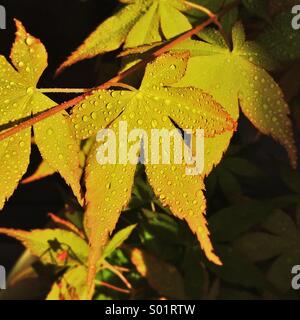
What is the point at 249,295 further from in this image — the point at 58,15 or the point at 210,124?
the point at 58,15

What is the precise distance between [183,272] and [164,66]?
1.02ft

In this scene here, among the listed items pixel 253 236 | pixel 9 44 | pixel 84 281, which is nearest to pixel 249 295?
pixel 253 236

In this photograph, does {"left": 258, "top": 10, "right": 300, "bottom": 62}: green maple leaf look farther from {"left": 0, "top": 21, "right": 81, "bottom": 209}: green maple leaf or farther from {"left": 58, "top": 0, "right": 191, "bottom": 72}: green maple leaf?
{"left": 0, "top": 21, "right": 81, "bottom": 209}: green maple leaf

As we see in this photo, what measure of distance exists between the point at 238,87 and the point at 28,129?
163mm

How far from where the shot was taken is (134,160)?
32 centimetres

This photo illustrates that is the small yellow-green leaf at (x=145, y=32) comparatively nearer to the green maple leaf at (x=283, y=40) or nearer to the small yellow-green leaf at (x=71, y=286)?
the green maple leaf at (x=283, y=40)

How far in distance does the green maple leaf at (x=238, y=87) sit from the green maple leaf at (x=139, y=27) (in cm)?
2

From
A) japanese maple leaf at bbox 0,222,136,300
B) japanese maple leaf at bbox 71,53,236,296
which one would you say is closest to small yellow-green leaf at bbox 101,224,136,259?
japanese maple leaf at bbox 0,222,136,300

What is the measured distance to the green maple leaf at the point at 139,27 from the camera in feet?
1.22

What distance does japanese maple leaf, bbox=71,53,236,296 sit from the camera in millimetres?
317

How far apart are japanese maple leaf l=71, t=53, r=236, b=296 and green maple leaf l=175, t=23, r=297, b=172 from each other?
0.03m

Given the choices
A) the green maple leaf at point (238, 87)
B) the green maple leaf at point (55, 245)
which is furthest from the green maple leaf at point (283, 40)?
the green maple leaf at point (55, 245)

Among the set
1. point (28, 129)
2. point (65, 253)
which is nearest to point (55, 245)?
point (65, 253)

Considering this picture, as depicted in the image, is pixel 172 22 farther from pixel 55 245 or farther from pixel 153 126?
pixel 55 245
